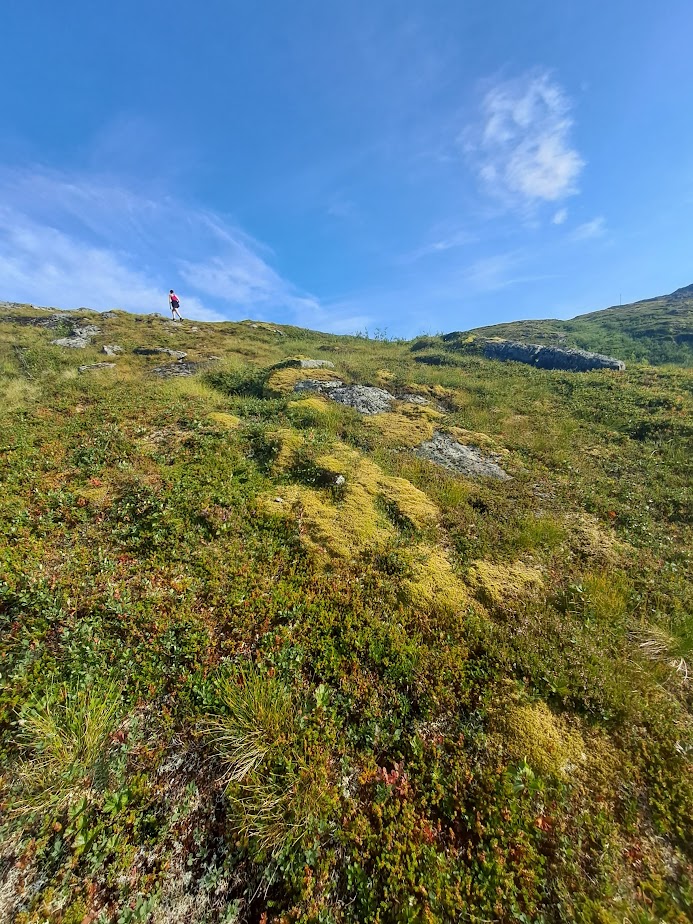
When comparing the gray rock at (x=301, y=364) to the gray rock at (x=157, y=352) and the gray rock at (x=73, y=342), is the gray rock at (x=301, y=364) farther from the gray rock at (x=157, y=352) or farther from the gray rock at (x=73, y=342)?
the gray rock at (x=73, y=342)

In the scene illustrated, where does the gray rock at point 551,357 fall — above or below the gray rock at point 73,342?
below

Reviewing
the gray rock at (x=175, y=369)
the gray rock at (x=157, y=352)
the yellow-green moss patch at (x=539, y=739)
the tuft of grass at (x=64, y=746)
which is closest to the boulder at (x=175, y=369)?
the gray rock at (x=175, y=369)

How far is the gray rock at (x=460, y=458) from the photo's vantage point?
12.5m

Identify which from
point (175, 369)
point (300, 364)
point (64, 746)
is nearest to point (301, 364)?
point (300, 364)

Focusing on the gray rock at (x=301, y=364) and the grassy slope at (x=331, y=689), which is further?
the gray rock at (x=301, y=364)

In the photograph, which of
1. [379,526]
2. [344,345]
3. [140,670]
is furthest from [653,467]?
[344,345]

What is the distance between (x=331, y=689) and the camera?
5715 mm

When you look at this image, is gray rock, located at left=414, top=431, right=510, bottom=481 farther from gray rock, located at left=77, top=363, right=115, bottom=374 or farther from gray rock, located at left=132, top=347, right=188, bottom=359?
gray rock, located at left=132, top=347, right=188, bottom=359

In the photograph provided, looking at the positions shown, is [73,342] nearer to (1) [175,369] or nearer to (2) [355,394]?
(1) [175,369]

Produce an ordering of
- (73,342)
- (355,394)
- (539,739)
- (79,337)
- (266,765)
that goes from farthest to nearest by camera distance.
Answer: (79,337) → (73,342) → (355,394) → (539,739) → (266,765)

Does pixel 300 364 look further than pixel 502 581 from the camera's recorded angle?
Yes

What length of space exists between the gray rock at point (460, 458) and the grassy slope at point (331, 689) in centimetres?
90

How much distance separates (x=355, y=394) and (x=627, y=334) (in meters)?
43.4

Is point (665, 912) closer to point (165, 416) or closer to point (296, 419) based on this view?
point (296, 419)
